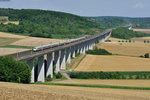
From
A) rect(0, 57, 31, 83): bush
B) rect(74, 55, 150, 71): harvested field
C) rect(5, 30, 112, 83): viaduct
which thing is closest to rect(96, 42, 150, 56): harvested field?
rect(5, 30, 112, 83): viaduct

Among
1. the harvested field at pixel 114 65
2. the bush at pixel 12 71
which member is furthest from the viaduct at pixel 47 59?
the harvested field at pixel 114 65

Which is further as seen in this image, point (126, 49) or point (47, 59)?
point (126, 49)

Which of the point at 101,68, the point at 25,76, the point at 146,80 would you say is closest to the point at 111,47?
the point at 101,68

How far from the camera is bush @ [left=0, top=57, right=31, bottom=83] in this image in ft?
140

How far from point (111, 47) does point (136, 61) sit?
4661 centimetres

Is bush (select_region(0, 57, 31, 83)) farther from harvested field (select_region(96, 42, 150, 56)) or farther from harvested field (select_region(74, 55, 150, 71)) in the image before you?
harvested field (select_region(96, 42, 150, 56))

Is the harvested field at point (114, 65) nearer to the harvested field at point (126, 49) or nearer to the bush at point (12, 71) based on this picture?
the harvested field at point (126, 49)

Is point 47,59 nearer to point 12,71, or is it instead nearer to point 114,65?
point 12,71

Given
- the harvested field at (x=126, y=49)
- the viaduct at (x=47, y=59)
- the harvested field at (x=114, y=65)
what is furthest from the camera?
the harvested field at (x=126, y=49)

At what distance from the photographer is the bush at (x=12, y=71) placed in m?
42.6

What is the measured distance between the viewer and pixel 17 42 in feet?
409

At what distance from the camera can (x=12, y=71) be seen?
145 feet

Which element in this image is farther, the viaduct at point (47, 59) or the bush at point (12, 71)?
the viaduct at point (47, 59)

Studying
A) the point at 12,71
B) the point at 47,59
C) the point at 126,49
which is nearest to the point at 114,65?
the point at 47,59
